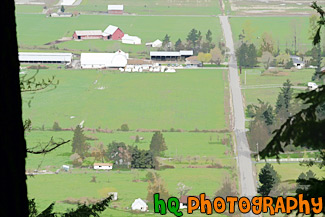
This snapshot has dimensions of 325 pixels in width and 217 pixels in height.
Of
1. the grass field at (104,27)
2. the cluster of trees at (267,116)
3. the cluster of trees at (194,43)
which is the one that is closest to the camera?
the cluster of trees at (267,116)

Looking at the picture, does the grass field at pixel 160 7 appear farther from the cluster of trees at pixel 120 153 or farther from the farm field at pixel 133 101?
the cluster of trees at pixel 120 153

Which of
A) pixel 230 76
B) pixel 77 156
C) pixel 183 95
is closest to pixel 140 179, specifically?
pixel 77 156

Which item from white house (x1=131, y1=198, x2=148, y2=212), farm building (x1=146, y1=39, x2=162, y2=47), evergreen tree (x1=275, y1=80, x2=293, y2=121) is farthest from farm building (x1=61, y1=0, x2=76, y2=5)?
white house (x1=131, y1=198, x2=148, y2=212)

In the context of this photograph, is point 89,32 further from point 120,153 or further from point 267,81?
point 120,153

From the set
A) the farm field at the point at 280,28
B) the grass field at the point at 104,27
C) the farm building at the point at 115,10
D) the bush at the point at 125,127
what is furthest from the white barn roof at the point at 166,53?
the bush at the point at 125,127

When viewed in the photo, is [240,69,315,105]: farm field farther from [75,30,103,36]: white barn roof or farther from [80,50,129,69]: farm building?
[75,30,103,36]: white barn roof

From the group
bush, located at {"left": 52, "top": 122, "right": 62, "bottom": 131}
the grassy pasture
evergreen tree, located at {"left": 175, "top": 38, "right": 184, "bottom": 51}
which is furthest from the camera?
evergreen tree, located at {"left": 175, "top": 38, "right": 184, "bottom": 51}

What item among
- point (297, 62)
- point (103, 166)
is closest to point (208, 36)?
point (297, 62)

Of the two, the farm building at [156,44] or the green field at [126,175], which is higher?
the farm building at [156,44]
